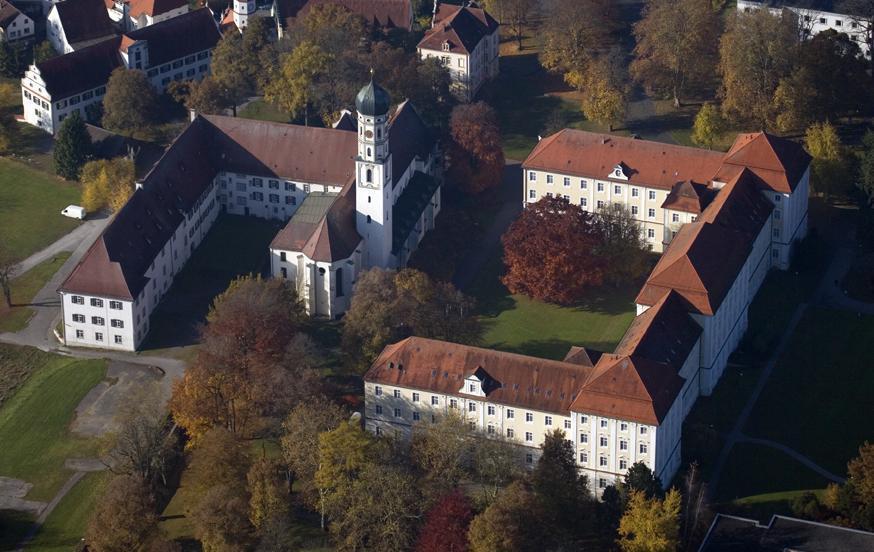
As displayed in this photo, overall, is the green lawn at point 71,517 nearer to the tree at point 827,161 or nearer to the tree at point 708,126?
the tree at point 708,126

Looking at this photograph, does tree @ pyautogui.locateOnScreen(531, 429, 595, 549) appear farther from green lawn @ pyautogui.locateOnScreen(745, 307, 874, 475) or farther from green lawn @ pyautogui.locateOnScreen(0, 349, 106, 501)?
green lawn @ pyautogui.locateOnScreen(0, 349, 106, 501)

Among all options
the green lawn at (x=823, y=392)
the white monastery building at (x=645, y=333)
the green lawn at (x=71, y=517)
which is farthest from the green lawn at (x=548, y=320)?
the green lawn at (x=71, y=517)

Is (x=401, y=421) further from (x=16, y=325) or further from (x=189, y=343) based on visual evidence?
(x=16, y=325)

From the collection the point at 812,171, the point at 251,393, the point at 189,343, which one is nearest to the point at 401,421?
the point at 251,393

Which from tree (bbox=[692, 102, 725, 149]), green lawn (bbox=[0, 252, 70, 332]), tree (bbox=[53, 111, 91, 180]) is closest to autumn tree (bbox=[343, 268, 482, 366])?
green lawn (bbox=[0, 252, 70, 332])

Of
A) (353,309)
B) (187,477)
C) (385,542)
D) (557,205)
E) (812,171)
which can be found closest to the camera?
(385,542)

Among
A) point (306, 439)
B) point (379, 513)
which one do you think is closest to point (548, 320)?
point (306, 439)

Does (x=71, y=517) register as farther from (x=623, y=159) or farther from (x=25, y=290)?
(x=623, y=159)
